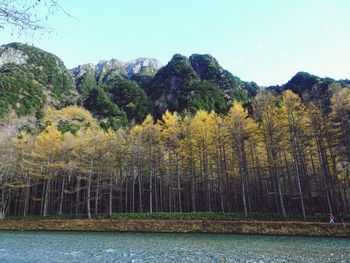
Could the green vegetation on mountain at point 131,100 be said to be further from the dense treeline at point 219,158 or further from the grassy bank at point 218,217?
the grassy bank at point 218,217

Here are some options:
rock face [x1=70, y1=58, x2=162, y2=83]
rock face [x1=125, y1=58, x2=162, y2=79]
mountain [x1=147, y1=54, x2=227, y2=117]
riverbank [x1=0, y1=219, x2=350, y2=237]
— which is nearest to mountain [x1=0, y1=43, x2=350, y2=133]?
mountain [x1=147, y1=54, x2=227, y2=117]

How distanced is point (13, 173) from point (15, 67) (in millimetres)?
38255

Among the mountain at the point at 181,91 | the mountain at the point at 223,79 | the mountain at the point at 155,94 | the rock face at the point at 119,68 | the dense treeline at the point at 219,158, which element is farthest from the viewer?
the rock face at the point at 119,68

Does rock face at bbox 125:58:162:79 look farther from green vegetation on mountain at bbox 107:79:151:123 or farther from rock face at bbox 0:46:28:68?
rock face at bbox 0:46:28:68

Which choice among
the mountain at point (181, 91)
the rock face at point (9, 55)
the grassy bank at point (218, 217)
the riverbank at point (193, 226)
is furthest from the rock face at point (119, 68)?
the rock face at point (9, 55)

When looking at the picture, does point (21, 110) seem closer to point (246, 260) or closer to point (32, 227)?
point (32, 227)

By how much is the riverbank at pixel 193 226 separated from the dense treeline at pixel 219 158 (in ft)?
13.0

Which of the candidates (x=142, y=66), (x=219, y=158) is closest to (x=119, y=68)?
(x=142, y=66)

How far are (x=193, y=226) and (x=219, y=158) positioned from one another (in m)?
12.1

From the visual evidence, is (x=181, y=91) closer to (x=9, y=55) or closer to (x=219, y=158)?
(x=219, y=158)

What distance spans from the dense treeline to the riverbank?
3947mm

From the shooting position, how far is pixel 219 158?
32.5 m

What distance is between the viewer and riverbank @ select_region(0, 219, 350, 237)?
60.6 feet

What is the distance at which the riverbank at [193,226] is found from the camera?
18.5 meters
